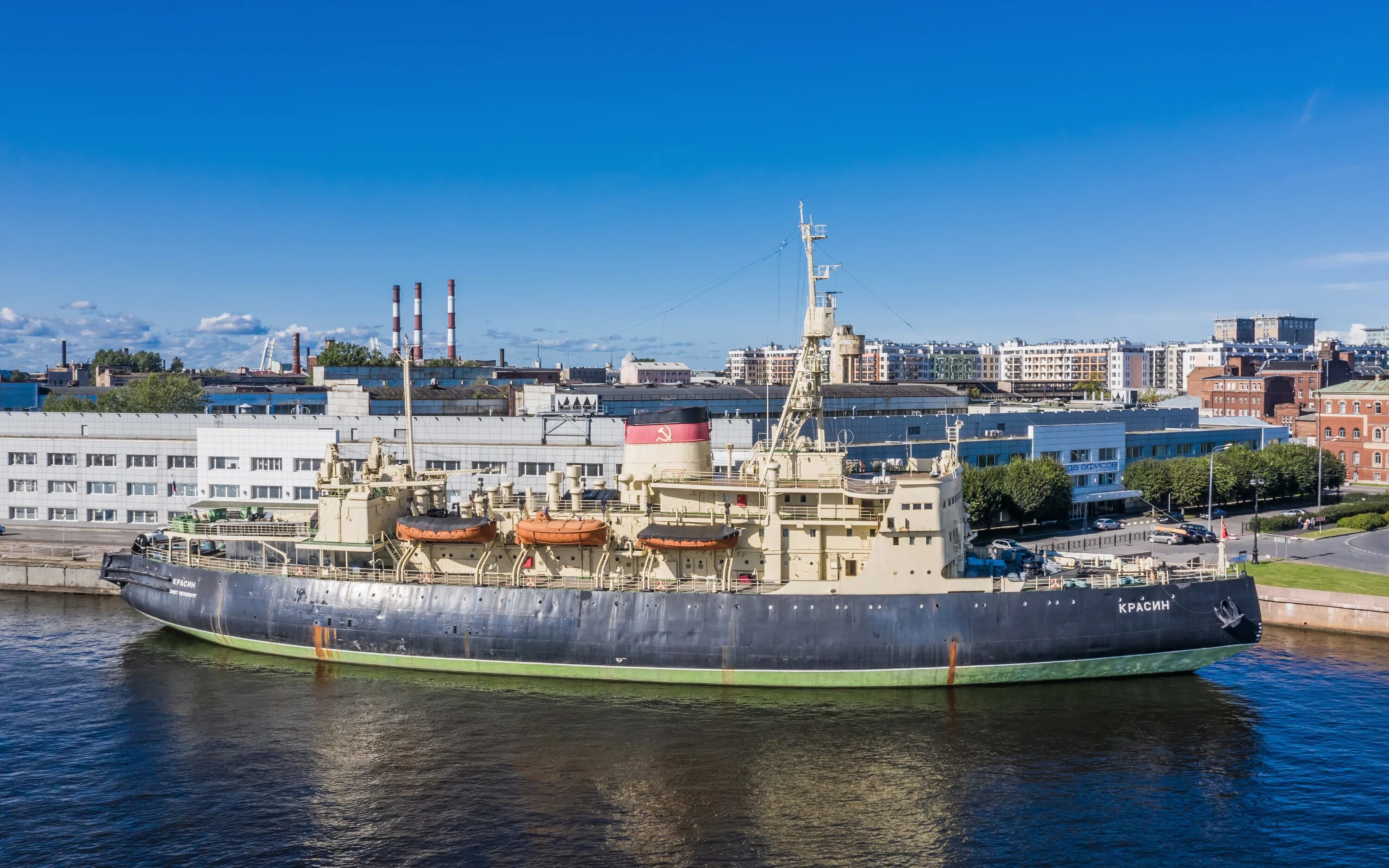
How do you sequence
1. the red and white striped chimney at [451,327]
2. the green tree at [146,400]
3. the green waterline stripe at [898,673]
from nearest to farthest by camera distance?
the green waterline stripe at [898,673], the green tree at [146,400], the red and white striped chimney at [451,327]

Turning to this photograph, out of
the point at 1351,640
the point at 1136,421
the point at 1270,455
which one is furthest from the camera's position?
the point at 1136,421

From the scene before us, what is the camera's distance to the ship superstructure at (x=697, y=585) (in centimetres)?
3030

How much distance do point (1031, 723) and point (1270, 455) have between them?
154 feet

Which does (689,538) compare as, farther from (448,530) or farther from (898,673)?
(448,530)

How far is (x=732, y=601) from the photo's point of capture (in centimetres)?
3058

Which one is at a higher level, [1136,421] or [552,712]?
[1136,421]

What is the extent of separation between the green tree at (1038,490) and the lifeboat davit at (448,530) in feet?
104

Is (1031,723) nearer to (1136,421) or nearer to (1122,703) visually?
(1122,703)

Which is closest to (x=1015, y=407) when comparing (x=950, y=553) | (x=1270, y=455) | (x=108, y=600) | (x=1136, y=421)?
(x=1136, y=421)

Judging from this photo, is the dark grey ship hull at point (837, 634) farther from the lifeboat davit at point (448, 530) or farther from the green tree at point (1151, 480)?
the green tree at point (1151, 480)

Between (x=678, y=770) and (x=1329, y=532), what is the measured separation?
4483cm

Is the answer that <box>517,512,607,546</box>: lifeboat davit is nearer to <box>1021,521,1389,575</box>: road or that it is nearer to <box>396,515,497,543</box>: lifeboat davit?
<box>396,515,497,543</box>: lifeboat davit

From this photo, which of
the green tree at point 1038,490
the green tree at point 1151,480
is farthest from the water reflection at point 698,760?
the green tree at point 1151,480

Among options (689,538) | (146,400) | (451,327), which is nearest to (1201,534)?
(689,538)
